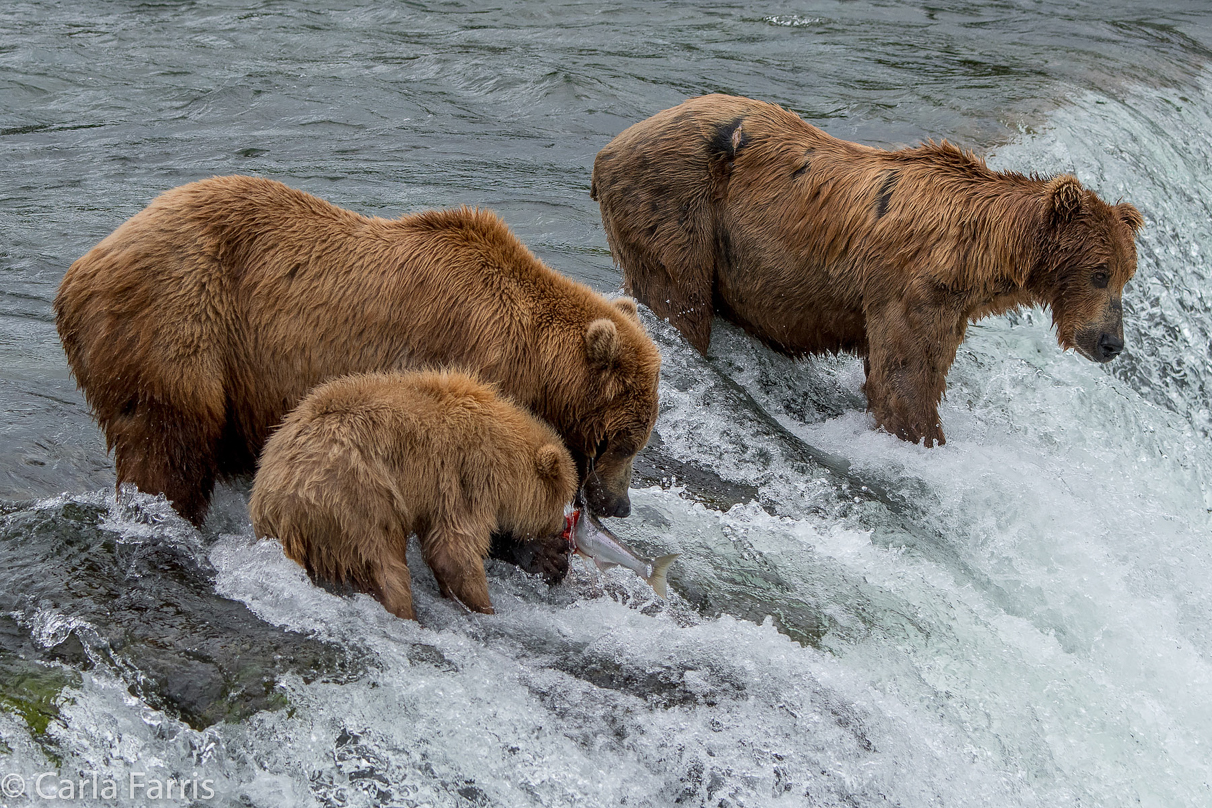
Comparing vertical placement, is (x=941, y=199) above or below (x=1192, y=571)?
above

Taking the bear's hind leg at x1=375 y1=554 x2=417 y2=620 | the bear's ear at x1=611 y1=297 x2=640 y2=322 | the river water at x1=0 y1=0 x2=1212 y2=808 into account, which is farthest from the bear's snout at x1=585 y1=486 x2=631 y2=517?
the bear's hind leg at x1=375 y1=554 x2=417 y2=620

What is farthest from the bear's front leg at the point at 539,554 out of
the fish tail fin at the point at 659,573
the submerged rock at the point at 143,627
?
the submerged rock at the point at 143,627

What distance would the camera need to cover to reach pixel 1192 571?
6457mm

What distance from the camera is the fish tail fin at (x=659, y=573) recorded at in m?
4.73

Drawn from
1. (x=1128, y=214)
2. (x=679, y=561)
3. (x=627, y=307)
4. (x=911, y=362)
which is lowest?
(x=679, y=561)

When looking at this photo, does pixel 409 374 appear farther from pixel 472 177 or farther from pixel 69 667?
pixel 472 177

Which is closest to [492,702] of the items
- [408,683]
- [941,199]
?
[408,683]

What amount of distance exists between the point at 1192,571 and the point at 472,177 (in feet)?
20.9

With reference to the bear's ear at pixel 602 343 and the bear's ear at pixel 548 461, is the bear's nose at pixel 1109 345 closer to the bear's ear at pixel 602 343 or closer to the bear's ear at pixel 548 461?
the bear's ear at pixel 602 343

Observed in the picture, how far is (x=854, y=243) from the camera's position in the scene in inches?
264

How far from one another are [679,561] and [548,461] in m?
1.07

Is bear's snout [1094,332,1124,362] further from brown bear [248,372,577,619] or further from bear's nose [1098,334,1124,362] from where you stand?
brown bear [248,372,577,619]
